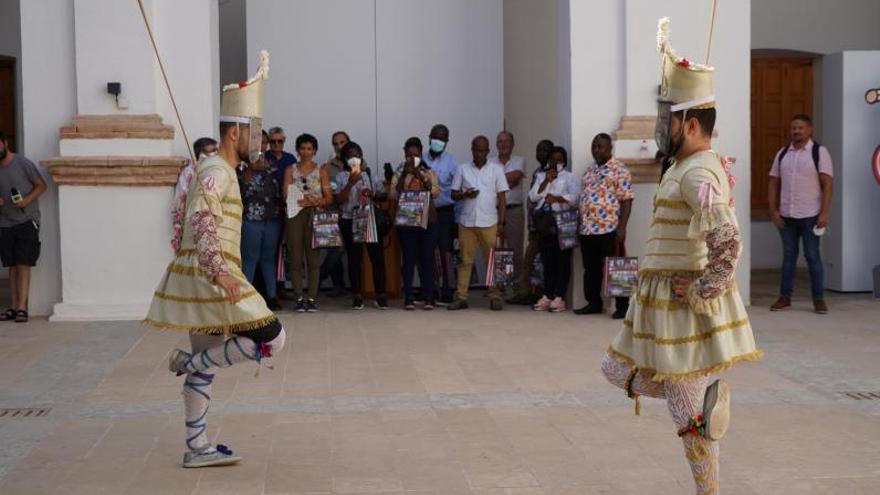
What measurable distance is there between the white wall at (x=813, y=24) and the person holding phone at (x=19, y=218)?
8.99 meters

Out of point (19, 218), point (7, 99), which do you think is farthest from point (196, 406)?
point (7, 99)

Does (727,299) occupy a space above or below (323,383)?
above

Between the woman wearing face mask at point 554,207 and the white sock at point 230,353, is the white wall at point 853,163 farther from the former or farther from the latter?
the white sock at point 230,353

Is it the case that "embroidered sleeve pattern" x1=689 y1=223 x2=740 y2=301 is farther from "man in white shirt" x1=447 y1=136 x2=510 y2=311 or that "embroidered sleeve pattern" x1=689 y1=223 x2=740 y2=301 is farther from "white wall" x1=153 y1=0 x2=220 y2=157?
"white wall" x1=153 y1=0 x2=220 y2=157

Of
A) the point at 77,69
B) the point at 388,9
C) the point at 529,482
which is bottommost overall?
the point at 529,482

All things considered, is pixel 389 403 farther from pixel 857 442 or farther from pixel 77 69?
pixel 77 69

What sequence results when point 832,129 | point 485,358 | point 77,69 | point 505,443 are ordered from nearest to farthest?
point 505,443
point 485,358
point 77,69
point 832,129

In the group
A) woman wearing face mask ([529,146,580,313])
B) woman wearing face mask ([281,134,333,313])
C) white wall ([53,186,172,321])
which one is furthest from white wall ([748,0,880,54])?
white wall ([53,186,172,321])

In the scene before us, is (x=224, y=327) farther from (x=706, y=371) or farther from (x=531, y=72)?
(x=531, y=72)

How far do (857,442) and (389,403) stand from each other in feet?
8.90

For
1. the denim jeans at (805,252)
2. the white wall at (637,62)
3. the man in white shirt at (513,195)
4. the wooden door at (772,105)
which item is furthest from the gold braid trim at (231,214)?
the wooden door at (772,105)

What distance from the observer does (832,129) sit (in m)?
13.0

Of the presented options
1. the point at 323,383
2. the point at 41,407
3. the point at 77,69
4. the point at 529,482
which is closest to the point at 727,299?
the point at 529,482

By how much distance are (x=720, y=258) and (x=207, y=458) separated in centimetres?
274
